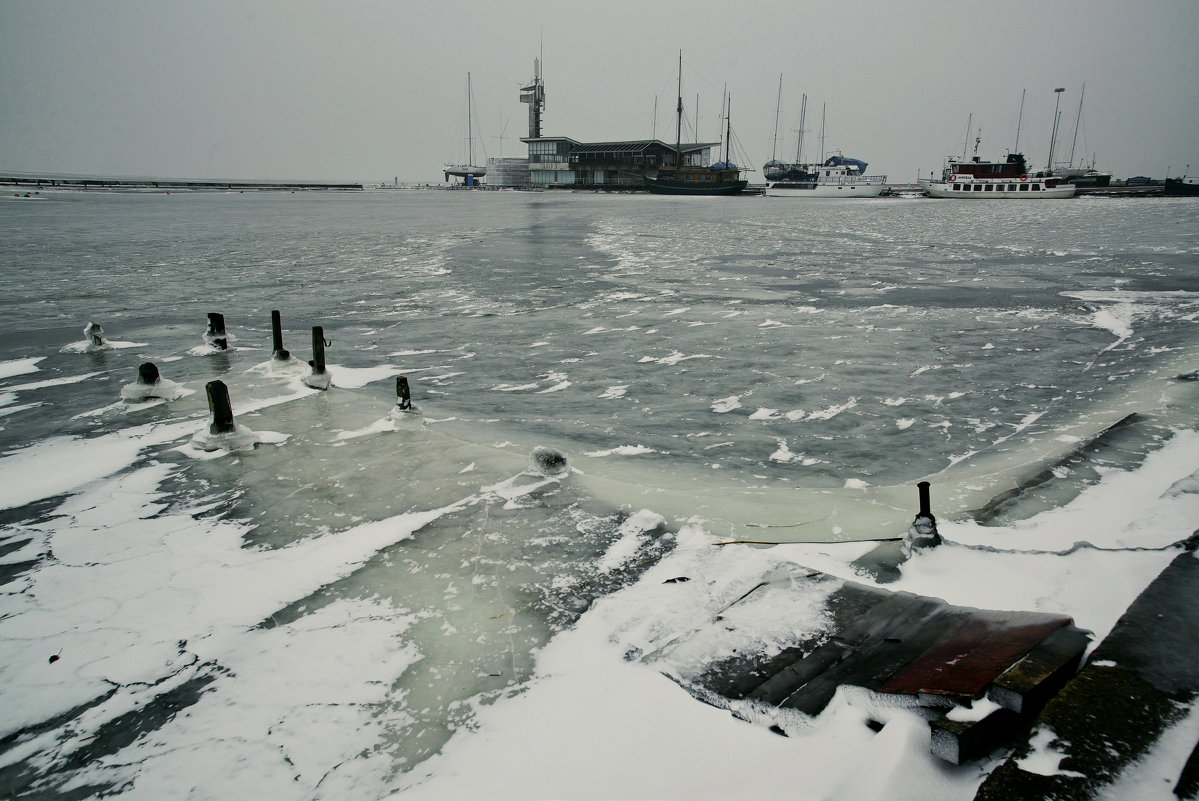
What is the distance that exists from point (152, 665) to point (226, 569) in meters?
0.92

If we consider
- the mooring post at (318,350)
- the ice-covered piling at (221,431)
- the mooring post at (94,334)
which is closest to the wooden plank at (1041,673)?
the ice-covered piling at (221,431)

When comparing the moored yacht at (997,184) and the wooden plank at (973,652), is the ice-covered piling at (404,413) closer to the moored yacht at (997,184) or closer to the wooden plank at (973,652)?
the wooden plank at (973,652)

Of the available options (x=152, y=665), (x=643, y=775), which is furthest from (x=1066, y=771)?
(x=152, y=665)

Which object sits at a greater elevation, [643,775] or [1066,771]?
[1066,771]

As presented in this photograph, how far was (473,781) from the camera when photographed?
274 cm

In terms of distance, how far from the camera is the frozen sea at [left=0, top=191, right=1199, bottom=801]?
2898mm

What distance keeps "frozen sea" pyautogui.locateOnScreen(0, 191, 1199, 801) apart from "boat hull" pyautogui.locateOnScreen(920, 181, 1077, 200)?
80.7 metres

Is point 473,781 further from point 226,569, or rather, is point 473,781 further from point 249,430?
point 249,430

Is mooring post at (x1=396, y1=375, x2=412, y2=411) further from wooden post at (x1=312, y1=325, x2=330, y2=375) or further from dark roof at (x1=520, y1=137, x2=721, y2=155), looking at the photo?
dark roof at (x1=520, y1=137, x2=721, y2=155)

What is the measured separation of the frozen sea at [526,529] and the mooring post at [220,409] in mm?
210

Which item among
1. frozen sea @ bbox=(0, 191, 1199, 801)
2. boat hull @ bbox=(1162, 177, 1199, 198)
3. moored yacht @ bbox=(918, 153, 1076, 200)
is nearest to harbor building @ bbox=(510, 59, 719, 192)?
moored yacht @ bbox=(918, 153, 1076, 200)

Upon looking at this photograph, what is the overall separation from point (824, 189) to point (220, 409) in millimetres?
114536

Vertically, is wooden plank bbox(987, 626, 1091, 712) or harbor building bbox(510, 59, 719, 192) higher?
harbor building bbox(510, 59, 719, 192)

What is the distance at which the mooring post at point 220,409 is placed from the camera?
20.4ft
